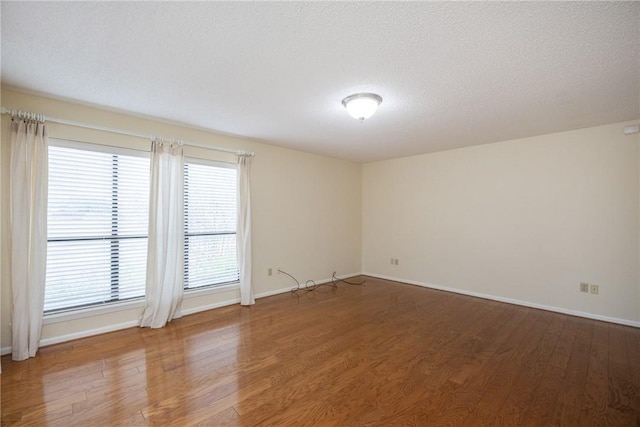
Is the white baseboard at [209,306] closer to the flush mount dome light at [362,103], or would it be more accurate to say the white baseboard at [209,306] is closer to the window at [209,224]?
the window at [209,224]

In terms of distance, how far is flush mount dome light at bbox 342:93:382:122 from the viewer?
260 cm

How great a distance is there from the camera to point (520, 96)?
263 centimetres

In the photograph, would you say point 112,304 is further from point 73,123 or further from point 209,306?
point 73,123

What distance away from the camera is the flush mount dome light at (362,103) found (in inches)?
102

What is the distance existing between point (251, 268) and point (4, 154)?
287 centimetres

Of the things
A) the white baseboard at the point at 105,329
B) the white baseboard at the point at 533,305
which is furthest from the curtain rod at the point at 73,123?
the white baseboard at the point at 533,305

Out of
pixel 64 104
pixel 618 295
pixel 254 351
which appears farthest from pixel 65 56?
pixel 618 295

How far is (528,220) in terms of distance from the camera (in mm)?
4016

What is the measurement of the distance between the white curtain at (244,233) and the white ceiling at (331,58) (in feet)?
3.04

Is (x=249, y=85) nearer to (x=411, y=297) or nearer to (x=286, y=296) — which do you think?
(x=286, y=296)

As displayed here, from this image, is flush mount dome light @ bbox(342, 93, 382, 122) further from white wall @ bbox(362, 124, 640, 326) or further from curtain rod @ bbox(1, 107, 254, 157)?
white wall @ bbox(362, 124, 640, 326)

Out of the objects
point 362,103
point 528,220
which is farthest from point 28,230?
point 528,220

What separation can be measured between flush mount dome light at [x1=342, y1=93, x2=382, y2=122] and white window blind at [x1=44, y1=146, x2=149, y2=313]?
99.3 inches

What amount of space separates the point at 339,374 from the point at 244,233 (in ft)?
8.01
